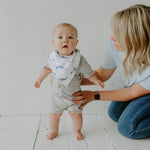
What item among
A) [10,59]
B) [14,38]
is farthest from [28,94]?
[14,38]

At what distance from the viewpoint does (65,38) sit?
4.14ft

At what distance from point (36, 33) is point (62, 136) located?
→ 780mm

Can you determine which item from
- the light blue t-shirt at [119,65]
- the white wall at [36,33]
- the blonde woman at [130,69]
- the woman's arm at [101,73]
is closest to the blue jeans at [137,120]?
the blonde woman at [130,69]

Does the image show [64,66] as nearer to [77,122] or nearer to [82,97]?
[82,97]

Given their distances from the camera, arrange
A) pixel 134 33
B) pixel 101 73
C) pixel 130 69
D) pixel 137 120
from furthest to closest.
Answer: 1. pixel 101 73
2. pixel 137 120
3. pixel 130 69
4. pixel 134 33

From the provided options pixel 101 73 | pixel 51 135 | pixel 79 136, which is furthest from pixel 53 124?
pixel 101 73

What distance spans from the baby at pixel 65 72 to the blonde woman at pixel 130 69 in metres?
0.07

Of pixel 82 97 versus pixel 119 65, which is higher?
pixel 119 65

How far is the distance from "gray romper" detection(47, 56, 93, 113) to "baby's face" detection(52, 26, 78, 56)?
140 millimetres

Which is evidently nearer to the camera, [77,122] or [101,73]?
[77,122]

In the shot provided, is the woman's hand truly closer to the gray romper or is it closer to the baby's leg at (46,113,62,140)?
the gray romper

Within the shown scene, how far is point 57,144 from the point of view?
1425 mm

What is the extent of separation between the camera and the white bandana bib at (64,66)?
4.35 feet

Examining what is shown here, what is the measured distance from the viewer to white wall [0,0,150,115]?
1.60 meters
